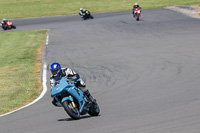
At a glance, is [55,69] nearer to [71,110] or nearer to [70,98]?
[70,98]

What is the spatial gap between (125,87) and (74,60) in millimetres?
7671

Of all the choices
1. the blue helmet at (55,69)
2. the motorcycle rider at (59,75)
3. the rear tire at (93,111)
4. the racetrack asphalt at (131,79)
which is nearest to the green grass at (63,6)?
the racetrack asphalt at (131,79)

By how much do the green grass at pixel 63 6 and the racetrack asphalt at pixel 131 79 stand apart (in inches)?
965

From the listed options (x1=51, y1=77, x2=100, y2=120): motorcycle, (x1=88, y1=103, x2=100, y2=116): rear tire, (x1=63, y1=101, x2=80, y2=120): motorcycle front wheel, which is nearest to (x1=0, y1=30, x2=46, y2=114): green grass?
(x1=88, y1=103, x2=100, y2=116): rear tire

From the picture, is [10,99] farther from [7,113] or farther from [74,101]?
[74,101]

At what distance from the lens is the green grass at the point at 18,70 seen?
14521 mm

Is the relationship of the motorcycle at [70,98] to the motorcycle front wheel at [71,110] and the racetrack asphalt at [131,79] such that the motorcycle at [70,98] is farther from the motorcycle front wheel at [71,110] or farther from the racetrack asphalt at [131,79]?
the racetrack asphalt at [131,79]

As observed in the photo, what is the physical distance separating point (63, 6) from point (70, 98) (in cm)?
5800

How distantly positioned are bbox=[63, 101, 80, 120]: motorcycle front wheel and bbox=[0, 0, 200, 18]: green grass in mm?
46737

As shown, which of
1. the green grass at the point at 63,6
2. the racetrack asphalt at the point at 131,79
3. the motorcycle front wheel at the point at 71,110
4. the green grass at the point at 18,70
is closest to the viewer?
the racetrack asphalt at the point at 131,79

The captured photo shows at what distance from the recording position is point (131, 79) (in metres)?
15.7

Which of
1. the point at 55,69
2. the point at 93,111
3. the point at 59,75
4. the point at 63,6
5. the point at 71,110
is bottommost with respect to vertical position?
the point at 63,6

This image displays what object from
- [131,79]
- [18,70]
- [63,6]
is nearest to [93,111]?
[131,79]

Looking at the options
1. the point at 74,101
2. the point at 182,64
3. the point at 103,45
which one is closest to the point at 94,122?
the point at 74,101
